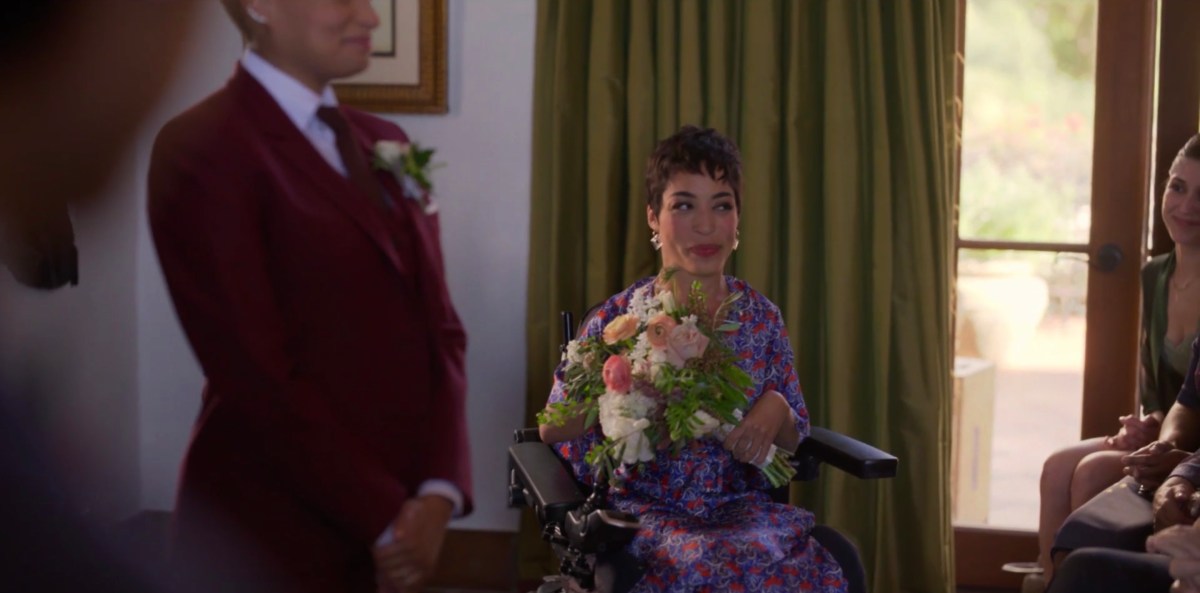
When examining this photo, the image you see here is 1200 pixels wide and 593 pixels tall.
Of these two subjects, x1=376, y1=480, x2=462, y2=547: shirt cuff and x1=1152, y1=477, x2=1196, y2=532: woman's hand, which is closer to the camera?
x1=376, y1=480, x2=462, y2=547: shirt cuff

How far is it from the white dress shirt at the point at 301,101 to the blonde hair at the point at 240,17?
0.01m

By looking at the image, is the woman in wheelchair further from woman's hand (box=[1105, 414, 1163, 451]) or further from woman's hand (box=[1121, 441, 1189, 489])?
woman's hand (box=[1105, 414, 1163, 451])

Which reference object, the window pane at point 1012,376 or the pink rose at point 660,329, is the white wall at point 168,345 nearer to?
the pink rose at point 660,329

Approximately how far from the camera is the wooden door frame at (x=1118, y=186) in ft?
10.3

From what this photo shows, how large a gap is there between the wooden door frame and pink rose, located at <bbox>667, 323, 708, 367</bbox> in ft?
5.29

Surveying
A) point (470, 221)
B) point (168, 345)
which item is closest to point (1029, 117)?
point (470, 221)

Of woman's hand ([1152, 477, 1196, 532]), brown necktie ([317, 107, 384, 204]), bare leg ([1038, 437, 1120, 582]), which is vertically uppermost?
brown necktie ([317, 107, 384, 204])

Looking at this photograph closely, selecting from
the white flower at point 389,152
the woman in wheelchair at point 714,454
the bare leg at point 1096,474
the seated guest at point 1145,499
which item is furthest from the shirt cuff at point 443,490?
the bare leg at point 1096,474

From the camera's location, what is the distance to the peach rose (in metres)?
2.02

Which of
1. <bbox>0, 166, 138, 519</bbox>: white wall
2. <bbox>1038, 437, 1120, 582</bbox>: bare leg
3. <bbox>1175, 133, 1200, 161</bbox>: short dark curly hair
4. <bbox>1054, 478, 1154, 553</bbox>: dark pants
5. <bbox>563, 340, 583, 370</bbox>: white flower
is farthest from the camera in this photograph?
<bbox>1038, 437, 1120, 582</bbox>: bare leg

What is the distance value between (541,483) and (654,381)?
0.29m

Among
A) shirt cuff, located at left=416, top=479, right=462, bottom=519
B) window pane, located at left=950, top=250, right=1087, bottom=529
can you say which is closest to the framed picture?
shirt cuff, located at left=416, top=479, right=462, bottom=519

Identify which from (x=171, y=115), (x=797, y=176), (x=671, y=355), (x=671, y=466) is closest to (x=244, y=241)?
(x=171, y=115)

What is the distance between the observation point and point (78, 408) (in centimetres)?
87
